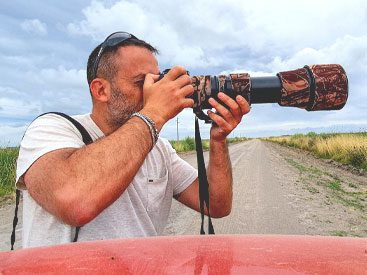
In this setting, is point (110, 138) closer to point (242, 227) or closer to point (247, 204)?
point (242, 227)

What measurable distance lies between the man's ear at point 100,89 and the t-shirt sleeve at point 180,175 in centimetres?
49

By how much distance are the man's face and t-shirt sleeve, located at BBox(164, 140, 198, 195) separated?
1.47 ft

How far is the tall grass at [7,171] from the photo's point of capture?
28.0 ft

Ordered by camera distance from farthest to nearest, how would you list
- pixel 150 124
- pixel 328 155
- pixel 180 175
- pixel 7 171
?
pixel 328 155 < pixel 7 171 < pixel 180 175 < pixel 150 124

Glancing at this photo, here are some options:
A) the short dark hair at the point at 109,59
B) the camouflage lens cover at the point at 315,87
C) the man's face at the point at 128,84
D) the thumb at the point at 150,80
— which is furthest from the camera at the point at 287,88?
the short dark hair at the point at 109,59

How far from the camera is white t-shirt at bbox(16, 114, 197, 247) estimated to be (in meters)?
1.64

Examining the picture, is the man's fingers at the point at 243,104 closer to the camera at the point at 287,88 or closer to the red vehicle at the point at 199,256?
the camera at the point at 287,88

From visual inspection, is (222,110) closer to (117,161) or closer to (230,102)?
(230,102)

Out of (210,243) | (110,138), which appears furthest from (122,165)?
(210,243)

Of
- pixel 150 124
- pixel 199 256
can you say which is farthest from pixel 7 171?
pixel 199 256

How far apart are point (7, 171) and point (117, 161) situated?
28.7ft

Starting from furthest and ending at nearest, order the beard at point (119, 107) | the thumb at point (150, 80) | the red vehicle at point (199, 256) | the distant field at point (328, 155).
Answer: the distant field at point (328, 155), the beard at point (119, 107), the thumb at point (150, 80), the red vehicle at point (199, 256)

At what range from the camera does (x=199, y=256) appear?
0.99 m

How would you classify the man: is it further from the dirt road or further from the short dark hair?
the dirt road
